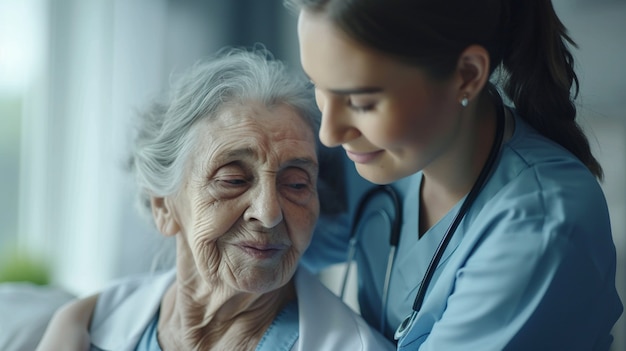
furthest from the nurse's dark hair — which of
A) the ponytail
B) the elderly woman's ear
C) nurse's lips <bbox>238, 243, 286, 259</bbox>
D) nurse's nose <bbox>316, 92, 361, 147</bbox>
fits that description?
the elderly woman's ear

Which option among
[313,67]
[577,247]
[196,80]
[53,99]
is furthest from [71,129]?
[577,247]

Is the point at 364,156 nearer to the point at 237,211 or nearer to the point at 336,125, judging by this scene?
the point at 336,125

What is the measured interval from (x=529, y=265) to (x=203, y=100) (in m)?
0.73

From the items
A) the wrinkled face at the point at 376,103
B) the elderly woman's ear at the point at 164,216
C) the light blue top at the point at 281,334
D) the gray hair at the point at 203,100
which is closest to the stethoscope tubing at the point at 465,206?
the wrinkled face at the point at 376,103

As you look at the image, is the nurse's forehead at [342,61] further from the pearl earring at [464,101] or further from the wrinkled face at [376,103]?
the pearl earring at [464,101]

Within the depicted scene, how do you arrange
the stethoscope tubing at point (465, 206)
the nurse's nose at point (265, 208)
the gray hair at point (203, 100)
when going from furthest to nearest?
the gray hair at point (203, 100) < the nurse's nose at point (265, 208) < the stethoscope tubing at point (465, 206)

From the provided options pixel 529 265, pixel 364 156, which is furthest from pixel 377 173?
pixel 529 265

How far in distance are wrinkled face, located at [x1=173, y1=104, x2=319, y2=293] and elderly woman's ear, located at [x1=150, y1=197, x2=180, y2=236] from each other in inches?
3.9

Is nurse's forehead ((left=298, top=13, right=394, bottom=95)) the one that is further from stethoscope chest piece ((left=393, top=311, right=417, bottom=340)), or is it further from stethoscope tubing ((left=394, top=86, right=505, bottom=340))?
stethoscope chest piece ((left=393, top=311, right=417, bottom=340))

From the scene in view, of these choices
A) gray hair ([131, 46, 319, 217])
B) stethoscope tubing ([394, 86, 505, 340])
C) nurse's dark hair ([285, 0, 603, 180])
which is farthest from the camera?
gray hair ([131, 46, 319, 217])

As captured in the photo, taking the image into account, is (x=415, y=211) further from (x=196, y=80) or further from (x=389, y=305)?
(x=196, y=80)

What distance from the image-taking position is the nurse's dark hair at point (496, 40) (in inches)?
41.3

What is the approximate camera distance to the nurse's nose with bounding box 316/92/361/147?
113 cm

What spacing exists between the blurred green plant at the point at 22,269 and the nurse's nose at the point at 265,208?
1.25 metres
